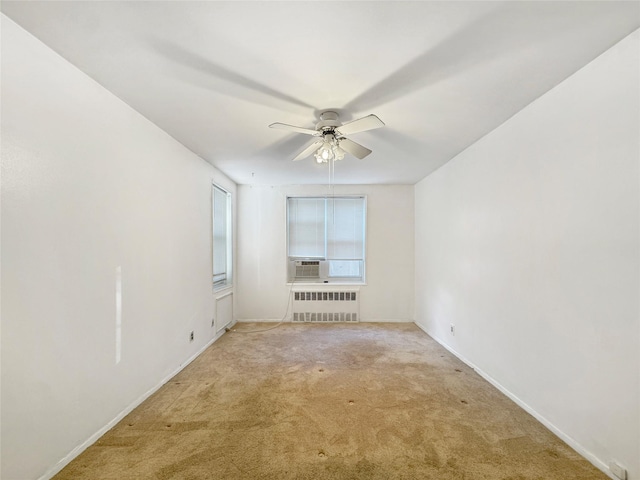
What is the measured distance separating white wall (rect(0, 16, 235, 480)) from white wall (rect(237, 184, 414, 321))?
93.9 inches

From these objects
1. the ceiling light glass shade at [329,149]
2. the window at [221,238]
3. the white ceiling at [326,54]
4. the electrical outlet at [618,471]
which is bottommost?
the electrical outlet at [618,471]

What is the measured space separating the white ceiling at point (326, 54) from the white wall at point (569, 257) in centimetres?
25

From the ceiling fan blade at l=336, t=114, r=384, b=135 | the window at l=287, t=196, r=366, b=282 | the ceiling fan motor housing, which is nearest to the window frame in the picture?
the window at l=287, t=196, r=366, b=282

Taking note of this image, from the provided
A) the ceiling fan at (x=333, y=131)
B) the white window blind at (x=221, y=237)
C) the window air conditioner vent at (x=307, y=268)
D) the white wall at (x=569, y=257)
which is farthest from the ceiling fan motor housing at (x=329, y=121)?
the window air conditioner vent at (x=307, y=268)

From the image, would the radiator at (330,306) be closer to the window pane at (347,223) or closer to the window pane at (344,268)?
the window pane at (344,268)

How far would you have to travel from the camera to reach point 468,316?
128 inches

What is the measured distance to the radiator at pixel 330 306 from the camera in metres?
5.15

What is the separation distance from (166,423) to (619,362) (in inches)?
114

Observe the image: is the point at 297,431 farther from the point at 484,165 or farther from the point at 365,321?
the point at 365,321

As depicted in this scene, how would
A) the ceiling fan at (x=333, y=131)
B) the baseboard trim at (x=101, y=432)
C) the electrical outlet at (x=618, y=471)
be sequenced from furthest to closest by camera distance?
1. the ceiling fan at (x=333, y=131)
2. the baseboard trim at (x=101, y=432)
3. the electrical outlet at (x=618, y=471)

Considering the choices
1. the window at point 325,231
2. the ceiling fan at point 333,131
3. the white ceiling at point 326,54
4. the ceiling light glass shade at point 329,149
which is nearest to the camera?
the white ceiling at point 326,54

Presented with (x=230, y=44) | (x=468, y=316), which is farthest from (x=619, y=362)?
(x=230, y=44)

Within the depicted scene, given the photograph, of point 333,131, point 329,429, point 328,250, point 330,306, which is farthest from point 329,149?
point 330,306

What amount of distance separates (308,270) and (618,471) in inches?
166
